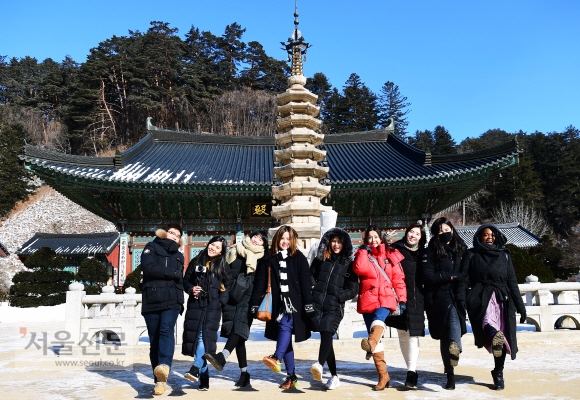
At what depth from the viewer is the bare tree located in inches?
1666

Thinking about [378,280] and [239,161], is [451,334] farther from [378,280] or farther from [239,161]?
[239,161]

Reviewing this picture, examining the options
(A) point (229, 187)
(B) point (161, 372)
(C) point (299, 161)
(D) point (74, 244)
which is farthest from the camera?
(D) point (74, 244)

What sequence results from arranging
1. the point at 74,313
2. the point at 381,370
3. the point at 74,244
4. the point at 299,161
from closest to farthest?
the point at 381,370 < the point at 74,313 < the point at 299,161 < the point at 74,244

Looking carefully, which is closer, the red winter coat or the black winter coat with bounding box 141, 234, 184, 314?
the black winter coat with bounding box 141, 234, 184, 314

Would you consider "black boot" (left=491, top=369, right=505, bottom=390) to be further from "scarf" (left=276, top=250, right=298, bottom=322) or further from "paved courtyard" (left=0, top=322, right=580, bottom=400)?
"scarf" (left=276, top=250, right=298, bottom=322)

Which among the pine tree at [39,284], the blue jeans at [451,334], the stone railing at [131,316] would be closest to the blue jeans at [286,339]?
the blue jeans at [451,334]

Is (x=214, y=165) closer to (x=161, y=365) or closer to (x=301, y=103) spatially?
(x=301, y=103)

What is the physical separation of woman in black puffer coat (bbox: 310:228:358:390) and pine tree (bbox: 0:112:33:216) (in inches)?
1860

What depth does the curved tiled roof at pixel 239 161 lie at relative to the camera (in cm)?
1648

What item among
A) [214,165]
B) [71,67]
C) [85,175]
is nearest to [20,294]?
[85,175]

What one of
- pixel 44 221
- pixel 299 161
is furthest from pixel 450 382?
pixel 44 221

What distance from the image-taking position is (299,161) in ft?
34.2

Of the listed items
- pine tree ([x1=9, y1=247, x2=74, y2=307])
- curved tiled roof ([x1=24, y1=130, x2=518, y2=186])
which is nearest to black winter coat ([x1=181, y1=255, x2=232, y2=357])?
curved tiled roof ([x1=24, y1=130, x2=518, y2=186])

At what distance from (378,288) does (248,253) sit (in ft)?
4.71
